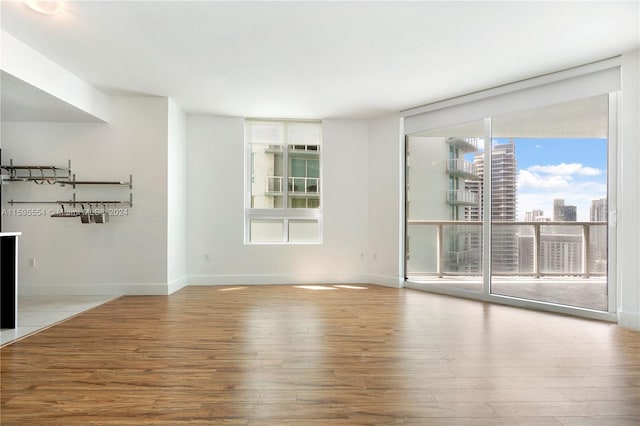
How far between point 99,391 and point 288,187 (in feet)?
14.7

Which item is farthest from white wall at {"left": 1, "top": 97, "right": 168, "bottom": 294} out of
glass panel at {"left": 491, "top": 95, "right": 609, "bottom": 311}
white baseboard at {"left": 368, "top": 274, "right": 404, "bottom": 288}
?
glass panel at {"left": 491, "top": 95, "right": 609, "bottom": 311}

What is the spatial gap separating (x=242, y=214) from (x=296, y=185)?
1.06 meters

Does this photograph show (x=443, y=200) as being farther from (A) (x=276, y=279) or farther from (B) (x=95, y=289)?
(B) (x=95, y=289)

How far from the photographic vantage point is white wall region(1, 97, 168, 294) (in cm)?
505

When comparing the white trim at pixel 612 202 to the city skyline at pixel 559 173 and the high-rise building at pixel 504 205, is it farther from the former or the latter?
the high-rise building at pixel 504 205

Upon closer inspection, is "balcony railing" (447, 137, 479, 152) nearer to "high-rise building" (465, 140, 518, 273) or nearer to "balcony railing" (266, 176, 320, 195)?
"high-rise building" (465, 140, 518, 273)

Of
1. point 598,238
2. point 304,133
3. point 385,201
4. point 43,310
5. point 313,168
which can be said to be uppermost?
point 304,133

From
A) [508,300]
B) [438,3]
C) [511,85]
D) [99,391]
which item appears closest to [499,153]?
[511,85]

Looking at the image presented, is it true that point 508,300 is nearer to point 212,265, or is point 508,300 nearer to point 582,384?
point 582,384

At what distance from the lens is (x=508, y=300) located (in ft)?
15.3

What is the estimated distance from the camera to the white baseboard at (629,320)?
141 inches

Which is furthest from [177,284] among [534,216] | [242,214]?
[534,216]

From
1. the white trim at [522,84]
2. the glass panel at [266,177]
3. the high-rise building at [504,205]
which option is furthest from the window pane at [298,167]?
the high-rise building at [504,205]

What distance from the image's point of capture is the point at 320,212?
249 inches
